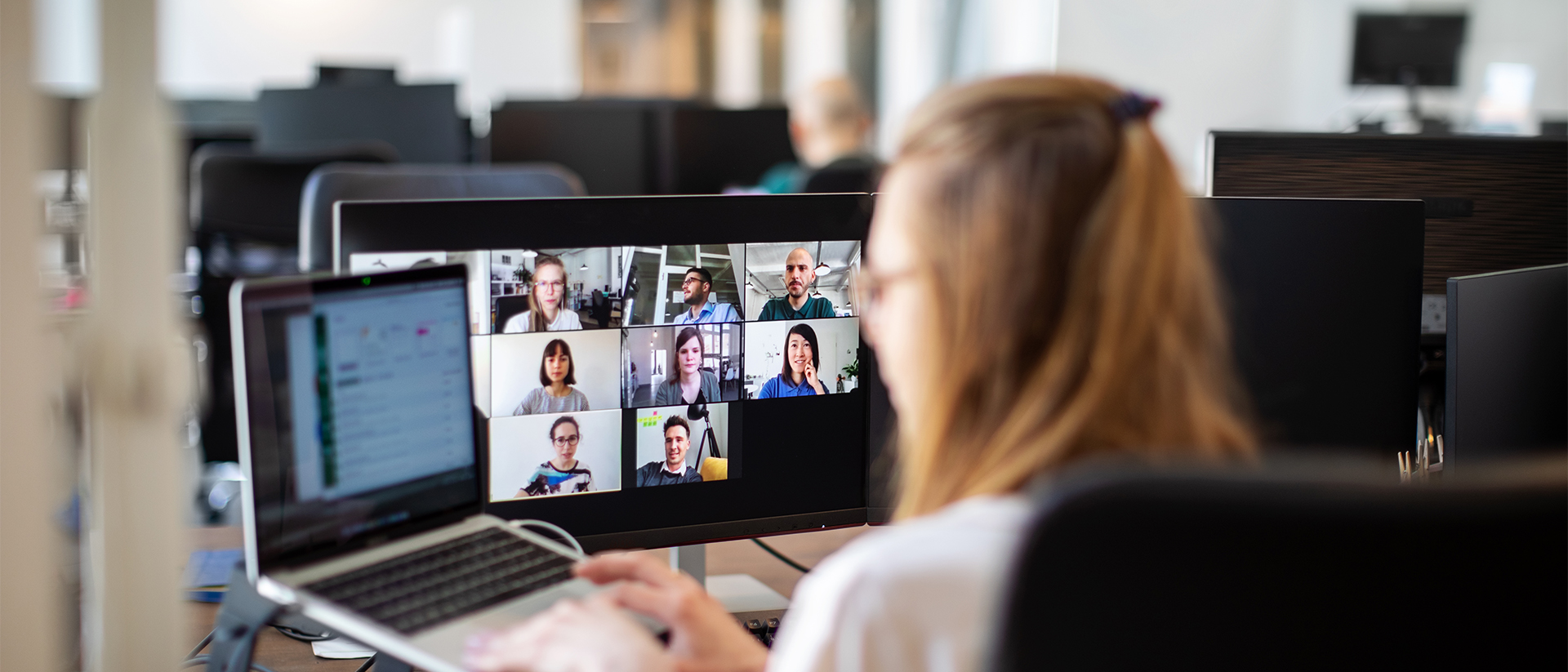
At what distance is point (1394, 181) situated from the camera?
1.50 metres

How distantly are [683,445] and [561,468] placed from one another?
12cm

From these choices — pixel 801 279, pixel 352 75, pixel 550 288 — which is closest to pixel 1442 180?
pixel 801 279

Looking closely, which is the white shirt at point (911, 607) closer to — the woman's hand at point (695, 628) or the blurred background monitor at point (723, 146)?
the woman's hand at point (695, 628)

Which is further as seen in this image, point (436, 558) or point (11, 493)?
point (436, 558)

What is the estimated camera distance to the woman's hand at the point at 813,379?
1182 millimetres

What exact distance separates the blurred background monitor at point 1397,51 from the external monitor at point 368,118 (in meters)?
3.64

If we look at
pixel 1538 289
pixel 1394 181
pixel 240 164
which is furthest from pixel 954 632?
pixel 240 164

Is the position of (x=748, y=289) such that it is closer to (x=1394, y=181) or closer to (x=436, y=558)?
(x=436, y=558)

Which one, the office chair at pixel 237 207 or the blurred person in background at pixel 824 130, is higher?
the blurred person in background at pixel 824 130

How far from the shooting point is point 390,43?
7.16m

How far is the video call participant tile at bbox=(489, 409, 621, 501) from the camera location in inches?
42.1

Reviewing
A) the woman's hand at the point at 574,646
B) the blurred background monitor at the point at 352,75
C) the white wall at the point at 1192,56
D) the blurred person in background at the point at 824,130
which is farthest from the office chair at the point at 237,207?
the woman's hand at the point at 574,646

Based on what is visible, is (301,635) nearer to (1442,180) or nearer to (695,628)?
(695,628)

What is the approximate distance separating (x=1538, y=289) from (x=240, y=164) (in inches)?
112
